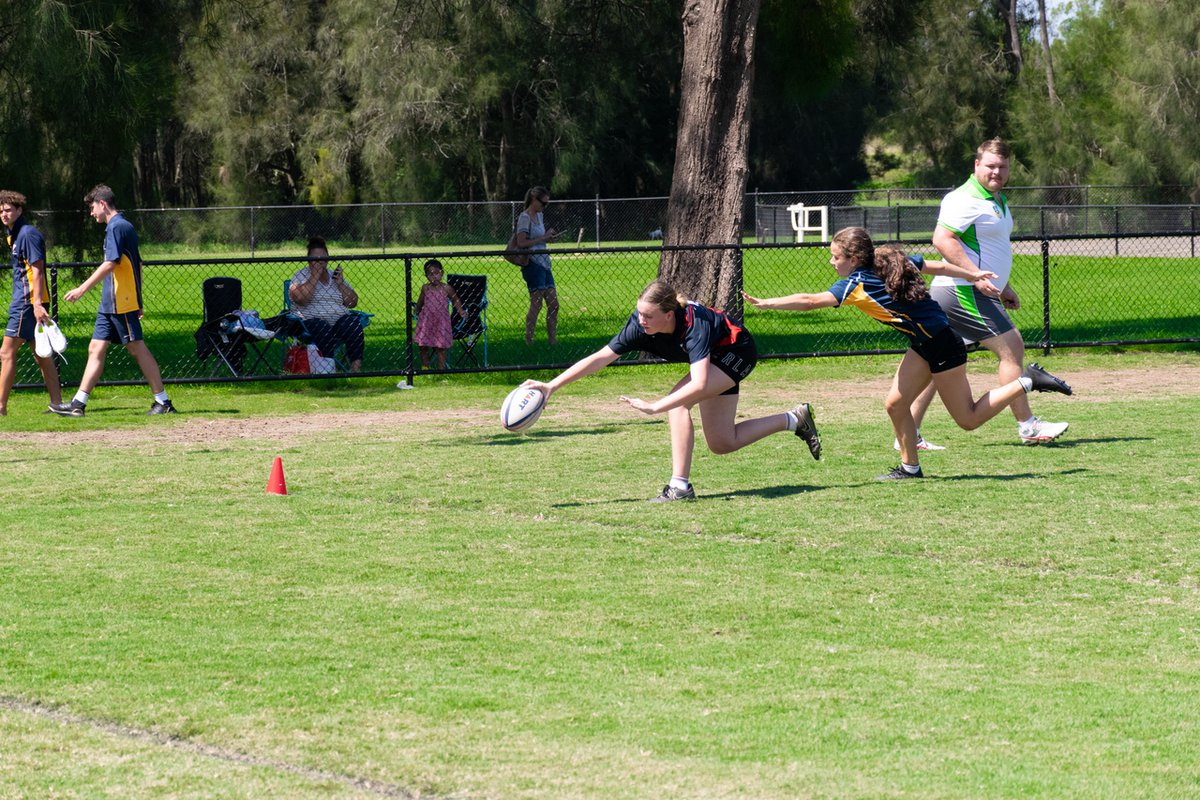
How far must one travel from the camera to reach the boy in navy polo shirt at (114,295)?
13.6m

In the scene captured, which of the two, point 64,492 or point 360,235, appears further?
point 360,235

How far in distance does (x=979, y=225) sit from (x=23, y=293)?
7.89 meters

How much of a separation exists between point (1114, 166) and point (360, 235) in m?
26.9

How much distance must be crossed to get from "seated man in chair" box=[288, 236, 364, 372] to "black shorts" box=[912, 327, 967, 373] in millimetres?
8308

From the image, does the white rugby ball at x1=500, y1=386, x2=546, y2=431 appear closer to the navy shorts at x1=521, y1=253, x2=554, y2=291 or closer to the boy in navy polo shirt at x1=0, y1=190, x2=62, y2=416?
the boy in navy polo shirt at x1=0, y1=190, x2=62, y2=416

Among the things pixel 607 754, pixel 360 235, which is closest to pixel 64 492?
pixel 607 754

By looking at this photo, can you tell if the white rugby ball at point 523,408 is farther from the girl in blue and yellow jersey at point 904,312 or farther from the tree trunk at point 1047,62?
the tree trunk at point 1047,62

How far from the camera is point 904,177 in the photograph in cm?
9788

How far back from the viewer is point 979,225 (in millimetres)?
10680

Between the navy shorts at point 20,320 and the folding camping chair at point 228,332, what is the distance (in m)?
2.77

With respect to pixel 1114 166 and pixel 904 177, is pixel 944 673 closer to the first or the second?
pixel 1114 166

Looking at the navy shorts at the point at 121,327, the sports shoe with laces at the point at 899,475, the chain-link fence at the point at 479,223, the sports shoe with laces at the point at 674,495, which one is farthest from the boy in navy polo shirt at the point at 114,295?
the chain-link fence at the point at 479,223

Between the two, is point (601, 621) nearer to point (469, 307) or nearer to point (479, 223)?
point (469, 307)

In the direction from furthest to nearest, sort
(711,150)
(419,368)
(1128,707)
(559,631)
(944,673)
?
(711,150)
(419,368)
(559,631)
(944,673)
(1128,707)
